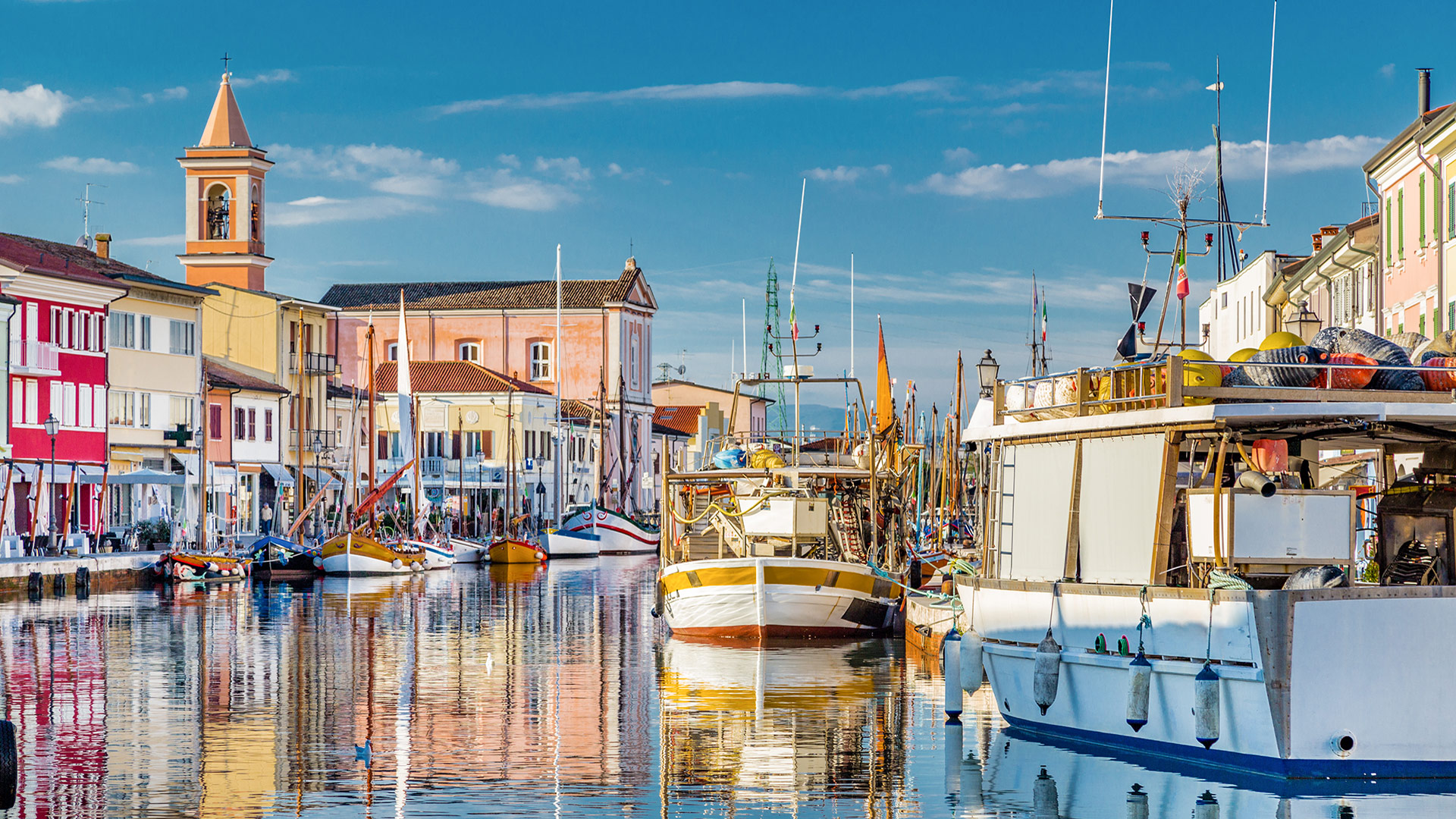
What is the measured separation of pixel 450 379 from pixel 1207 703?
101006 millimetres

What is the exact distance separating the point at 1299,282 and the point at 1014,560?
42.4m

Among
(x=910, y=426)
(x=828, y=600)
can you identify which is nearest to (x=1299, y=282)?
(x=910, y=426)

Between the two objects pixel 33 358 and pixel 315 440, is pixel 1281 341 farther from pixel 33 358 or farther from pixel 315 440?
pixel 315 440

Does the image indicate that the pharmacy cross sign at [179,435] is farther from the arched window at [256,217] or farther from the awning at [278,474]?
the arched window at [256,217]

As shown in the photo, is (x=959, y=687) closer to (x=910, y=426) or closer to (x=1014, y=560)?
(x=1014, y=560)

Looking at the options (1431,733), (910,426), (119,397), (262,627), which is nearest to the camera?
(1431,733)

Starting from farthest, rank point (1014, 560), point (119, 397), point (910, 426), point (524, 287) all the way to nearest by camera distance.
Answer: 1. point (524, 287)
2. point (119, 397)
3. point (910, 426)
4. point (1014, 560)

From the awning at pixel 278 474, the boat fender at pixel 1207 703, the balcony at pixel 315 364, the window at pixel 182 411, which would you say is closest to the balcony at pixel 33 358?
the window at pixel 182 411

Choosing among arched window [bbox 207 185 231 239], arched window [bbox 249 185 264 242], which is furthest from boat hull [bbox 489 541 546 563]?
arched window [bbox 207 185 231 239]

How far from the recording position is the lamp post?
194 feet

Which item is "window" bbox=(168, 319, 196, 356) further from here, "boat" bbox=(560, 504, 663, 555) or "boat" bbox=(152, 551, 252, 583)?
"boat" bbox=(560, 504, 663, 555)

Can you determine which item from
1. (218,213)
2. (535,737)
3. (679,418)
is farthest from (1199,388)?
(679,418)

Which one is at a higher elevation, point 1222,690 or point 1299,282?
point 1299,282

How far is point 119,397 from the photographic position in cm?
7506
